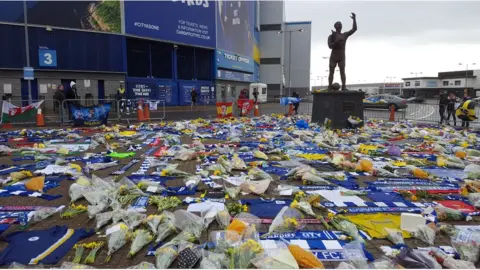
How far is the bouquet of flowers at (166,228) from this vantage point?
3477 millimetres

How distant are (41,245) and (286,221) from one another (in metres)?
2.53

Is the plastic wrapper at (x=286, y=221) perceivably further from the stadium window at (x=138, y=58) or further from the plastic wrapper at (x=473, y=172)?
the stadium window at (x=138, y=58)

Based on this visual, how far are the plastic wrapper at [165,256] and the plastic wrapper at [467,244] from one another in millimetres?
2619

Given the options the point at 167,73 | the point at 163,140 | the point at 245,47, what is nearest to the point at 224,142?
the point at 163,140

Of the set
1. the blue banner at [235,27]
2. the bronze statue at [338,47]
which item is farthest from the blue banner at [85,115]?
the blue banner at [235,27]

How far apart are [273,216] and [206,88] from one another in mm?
32981

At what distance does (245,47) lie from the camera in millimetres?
46375

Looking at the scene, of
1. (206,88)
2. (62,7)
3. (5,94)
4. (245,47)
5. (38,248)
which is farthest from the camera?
(245,47)

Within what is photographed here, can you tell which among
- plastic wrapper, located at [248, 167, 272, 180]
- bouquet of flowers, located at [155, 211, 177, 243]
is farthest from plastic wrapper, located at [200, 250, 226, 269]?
plastic wrapper, located at [248, 167, 272, 180]

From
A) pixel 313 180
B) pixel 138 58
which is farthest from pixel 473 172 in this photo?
pixel 138 58

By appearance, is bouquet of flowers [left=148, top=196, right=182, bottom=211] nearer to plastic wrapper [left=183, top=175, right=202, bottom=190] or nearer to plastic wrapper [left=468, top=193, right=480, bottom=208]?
plastic wrapper [left=183, top=175, right=202, bottom=190]

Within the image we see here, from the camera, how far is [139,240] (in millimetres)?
3324

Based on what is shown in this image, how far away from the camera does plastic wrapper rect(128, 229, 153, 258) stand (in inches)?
124

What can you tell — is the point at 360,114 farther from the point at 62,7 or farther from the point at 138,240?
the point at 62,7
